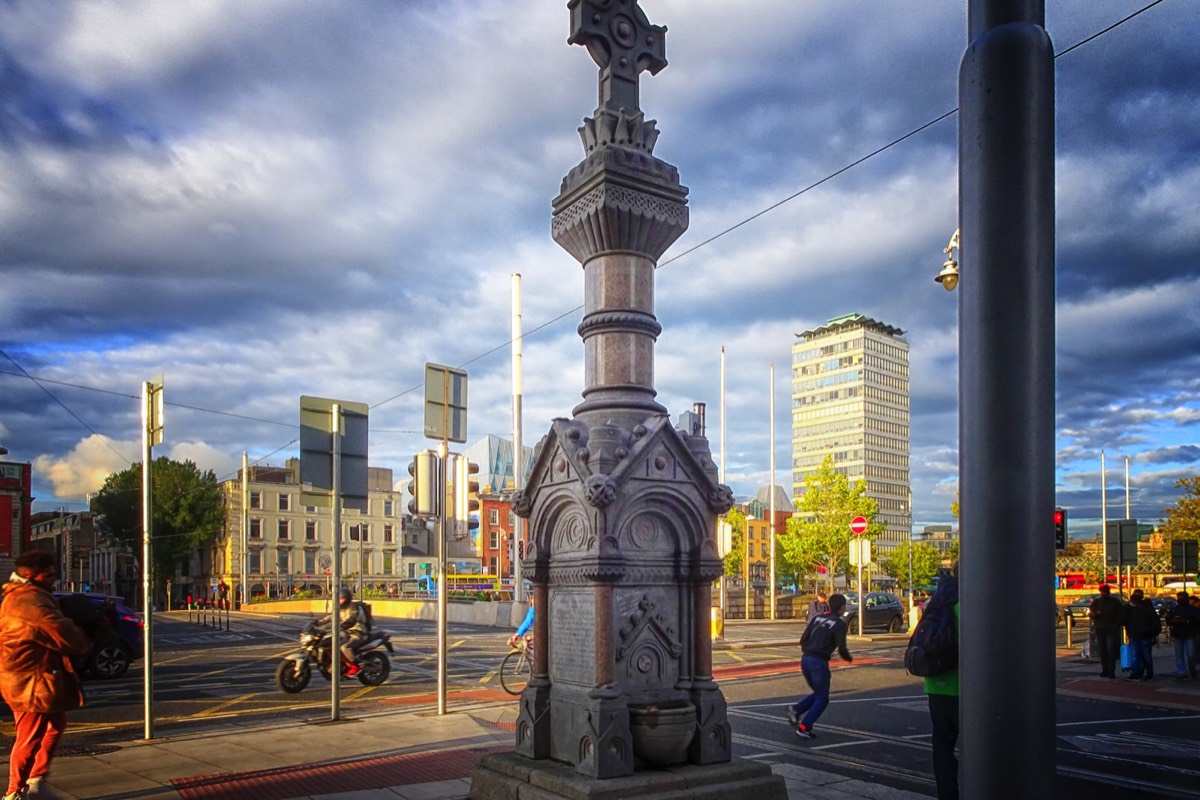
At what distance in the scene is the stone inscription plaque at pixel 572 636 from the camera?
257 inches

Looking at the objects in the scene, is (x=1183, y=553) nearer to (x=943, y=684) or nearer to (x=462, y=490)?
(x=462, y=490)

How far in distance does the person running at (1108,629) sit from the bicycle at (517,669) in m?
11.4

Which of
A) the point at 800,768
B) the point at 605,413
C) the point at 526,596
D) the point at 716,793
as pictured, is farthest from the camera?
the point at 526,596

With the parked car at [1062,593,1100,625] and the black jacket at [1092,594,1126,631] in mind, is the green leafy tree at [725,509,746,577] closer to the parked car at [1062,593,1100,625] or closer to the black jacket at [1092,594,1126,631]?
the parked car at [1062,593,1100,625]

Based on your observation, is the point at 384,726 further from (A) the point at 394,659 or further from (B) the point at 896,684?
(A) the point at 394,659

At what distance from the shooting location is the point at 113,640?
1925 centimetres

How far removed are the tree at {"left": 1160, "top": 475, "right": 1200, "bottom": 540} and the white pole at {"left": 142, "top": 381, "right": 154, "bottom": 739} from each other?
125 ft

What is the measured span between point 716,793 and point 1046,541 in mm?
4784

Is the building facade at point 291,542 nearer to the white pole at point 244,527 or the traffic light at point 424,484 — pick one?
the white pole at point 244,527

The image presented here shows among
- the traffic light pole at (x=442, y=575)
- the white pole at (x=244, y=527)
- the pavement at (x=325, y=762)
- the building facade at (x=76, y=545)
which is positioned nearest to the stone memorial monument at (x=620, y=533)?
the pavement at (x=325, y=762)

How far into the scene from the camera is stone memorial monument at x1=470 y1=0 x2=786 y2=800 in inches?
252

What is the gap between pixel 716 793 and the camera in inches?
245

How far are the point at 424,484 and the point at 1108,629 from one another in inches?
549

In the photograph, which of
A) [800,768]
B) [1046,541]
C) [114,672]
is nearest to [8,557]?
[114,672]
